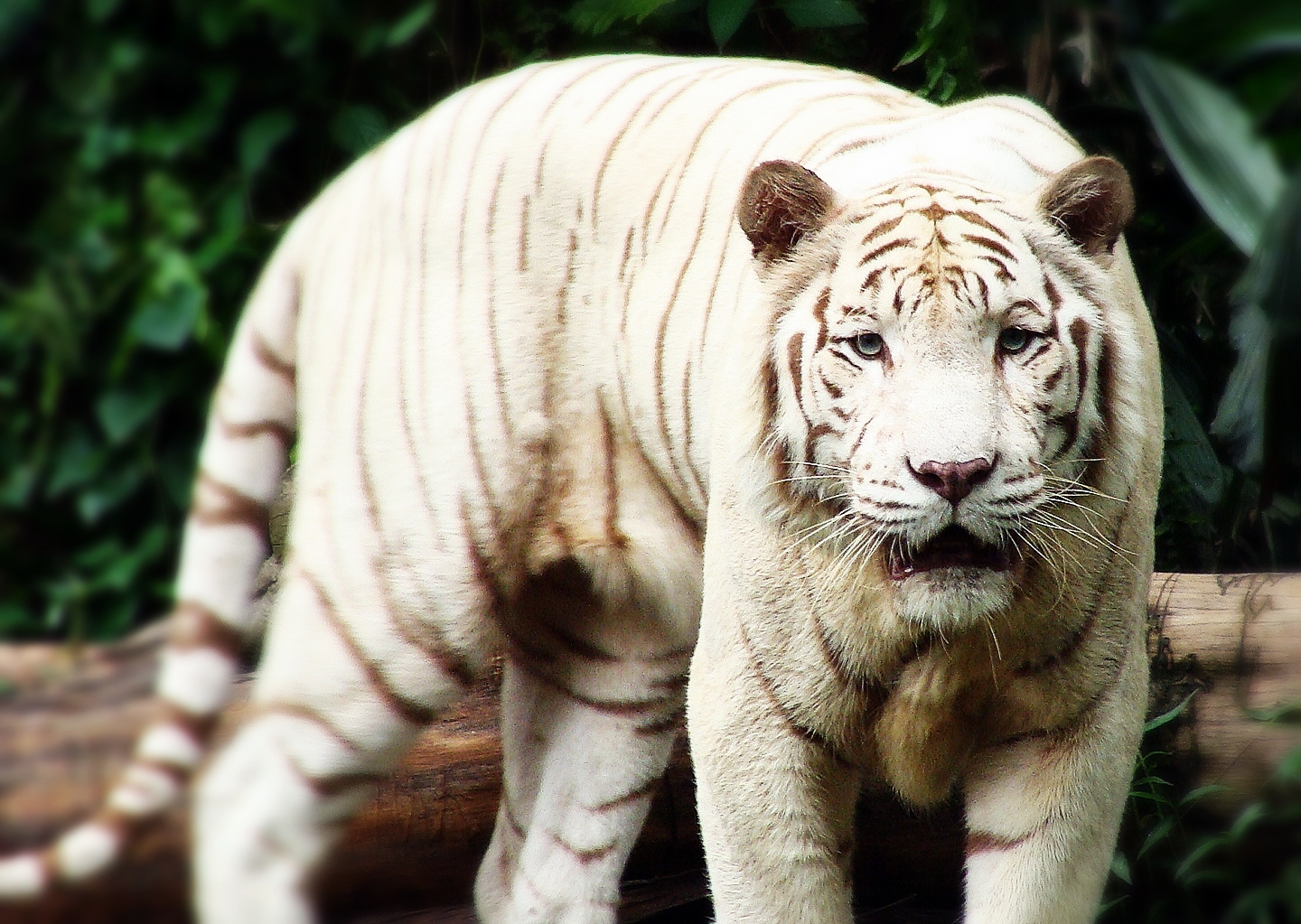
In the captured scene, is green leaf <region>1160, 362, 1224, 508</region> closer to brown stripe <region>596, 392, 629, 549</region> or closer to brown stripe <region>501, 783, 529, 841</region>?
brown stripe <region>596, 392, 629, 549</region>

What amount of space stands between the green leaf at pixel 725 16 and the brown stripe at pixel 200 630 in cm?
163

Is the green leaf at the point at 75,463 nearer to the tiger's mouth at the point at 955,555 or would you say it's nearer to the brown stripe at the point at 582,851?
the brown stripe at the point at 582,851

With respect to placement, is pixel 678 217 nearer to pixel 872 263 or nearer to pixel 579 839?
pixel 872 263

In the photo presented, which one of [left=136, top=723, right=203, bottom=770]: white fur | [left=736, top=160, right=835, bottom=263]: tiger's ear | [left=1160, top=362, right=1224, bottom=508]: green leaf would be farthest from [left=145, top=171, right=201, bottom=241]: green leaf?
[left=1160, top=362, right=1224, bottom=508]: green leaf

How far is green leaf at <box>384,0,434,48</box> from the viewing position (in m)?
2.98

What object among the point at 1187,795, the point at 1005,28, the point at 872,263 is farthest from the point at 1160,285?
the point at 872,263

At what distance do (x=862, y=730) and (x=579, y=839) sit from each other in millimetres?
915

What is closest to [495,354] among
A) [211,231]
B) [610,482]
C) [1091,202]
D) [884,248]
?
[610,482]

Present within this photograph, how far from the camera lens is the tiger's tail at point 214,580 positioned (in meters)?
2.38

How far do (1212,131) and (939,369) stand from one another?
0.59m

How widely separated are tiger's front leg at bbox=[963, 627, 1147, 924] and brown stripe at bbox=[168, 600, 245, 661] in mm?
1283

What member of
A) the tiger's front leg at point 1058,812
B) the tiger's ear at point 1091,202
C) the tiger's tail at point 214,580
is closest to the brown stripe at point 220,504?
the tiger's tail at point 214,580

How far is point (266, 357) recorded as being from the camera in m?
2.41

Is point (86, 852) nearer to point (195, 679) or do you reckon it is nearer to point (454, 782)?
point (195, 679)
